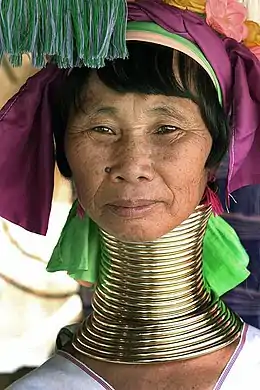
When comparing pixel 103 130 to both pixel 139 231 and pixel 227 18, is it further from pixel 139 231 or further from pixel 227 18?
pixel 227 18

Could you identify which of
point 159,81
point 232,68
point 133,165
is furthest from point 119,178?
point 232,68

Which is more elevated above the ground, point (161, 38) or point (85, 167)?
point (161, 38)

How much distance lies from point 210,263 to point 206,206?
147mm

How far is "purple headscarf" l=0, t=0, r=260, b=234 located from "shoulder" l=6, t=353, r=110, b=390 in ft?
0.71

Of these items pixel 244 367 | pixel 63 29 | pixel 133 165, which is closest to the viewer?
pixel 63 29

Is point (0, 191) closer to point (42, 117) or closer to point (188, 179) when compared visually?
point (42, 117)

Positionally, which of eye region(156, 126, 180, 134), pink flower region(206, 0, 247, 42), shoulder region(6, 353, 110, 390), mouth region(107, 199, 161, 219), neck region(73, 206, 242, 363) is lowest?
shoulder region(6, 353, 110, 390)

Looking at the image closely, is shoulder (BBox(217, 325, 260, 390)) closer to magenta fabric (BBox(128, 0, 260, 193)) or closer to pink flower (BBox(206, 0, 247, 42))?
magenta fabric (BBox(128, 0, 260, 193))

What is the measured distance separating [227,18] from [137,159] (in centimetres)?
27

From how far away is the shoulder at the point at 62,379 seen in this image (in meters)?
1.11

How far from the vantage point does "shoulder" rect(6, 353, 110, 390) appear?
1105 mm

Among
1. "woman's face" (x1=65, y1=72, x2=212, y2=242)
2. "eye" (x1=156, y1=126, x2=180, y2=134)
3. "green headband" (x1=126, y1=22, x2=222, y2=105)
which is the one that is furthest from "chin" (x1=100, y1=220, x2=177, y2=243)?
"green headband" (x1=126, y1=22, x2=222, y2=105)

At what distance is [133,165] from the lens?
3.39ft

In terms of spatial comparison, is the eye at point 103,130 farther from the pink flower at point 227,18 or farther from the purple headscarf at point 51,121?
the pink flower at point 227,18
